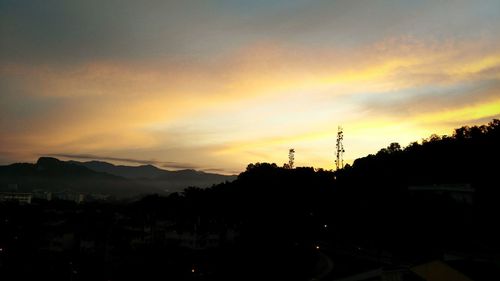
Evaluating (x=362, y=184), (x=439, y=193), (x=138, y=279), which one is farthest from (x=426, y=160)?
(x=138, y=279)

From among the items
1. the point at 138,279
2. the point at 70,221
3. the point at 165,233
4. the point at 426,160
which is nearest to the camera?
the point at 138,279

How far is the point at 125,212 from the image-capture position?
110438 millimetres

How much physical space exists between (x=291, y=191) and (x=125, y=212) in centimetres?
5422

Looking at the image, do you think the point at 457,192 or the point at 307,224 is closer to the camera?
the point at 457,192

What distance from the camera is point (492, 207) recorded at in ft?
144

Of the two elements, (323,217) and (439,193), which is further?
(323,217)

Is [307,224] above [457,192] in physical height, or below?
below

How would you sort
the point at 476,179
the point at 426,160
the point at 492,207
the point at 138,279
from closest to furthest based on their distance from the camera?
the point at 492,207 < the point at 138,279 < the point at 476,179 < the point at 426,160

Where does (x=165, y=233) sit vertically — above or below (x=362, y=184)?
below

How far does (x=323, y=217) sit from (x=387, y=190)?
1518 cm

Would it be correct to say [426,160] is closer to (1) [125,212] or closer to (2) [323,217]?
(2) [323,217]

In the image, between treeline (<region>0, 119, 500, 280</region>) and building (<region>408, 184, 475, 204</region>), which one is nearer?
treeline (<region>0, 119, 500, 280</region>)

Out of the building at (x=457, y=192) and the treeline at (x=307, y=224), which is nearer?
the treeline at (x=307, y=224)

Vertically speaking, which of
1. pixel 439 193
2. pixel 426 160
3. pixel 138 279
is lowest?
pixel 138 279
